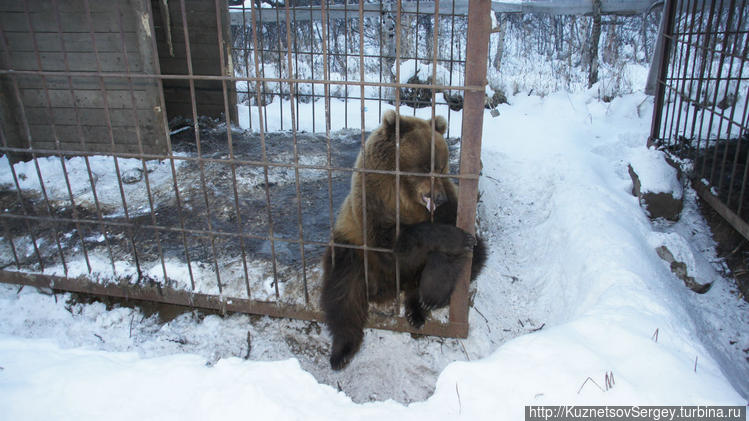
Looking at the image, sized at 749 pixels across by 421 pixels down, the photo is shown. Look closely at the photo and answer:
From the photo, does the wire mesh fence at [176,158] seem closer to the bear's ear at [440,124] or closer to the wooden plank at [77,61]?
the wooden plank at [77,61]

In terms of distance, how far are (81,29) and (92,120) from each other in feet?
3.20

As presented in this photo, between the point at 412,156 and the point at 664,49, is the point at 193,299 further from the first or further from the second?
the point at 664,49

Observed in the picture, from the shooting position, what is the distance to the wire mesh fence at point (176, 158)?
3.21 m

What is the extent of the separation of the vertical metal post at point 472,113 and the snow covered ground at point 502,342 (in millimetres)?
791

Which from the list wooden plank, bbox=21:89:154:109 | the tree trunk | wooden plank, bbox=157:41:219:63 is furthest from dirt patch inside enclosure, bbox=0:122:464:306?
the tree trunk

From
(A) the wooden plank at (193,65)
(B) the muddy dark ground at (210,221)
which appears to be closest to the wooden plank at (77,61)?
(B) the muddy dark ground at (210,221)

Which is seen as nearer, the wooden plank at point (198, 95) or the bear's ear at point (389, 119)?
the bear's ear at point (389, 119)

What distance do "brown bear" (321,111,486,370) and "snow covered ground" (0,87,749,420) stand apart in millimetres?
311

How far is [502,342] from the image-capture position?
3.67 metres

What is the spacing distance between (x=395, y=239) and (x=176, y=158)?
147cm

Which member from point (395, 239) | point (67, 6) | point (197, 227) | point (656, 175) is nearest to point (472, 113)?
point (395, 239)

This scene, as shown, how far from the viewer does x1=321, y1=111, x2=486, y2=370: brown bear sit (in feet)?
10.4

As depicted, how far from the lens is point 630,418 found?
6.49 ft

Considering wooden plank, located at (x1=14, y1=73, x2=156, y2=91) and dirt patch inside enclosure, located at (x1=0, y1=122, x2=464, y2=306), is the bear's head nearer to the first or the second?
dirt patch inside enclosure, located at (x1=0, y1=122, x2=464, y2=306)
